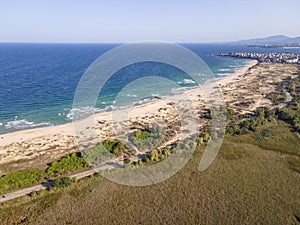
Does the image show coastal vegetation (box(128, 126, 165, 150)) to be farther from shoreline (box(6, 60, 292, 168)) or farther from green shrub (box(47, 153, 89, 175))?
green shrub (box(47, 153, 89, 175))

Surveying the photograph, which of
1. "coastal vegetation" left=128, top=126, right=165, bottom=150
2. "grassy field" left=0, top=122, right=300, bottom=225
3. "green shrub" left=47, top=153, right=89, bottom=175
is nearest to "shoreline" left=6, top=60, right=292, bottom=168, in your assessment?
"coastal vegetation" left=128, top=126, right=165, bottom=150

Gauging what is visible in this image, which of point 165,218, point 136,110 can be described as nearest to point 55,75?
point 136,110

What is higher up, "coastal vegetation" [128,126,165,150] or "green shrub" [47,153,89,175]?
"green shrub" [47,153,89,175]

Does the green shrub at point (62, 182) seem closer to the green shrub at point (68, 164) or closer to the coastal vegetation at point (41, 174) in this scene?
the coastal vegetation at point (41, 174)

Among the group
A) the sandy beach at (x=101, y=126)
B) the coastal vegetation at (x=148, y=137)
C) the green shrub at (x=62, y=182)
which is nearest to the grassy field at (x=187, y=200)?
the green shrub at (x=62, y=182)

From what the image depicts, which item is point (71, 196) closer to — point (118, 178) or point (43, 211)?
point (43, 211)

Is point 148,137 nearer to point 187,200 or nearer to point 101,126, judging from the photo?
point 101,126
